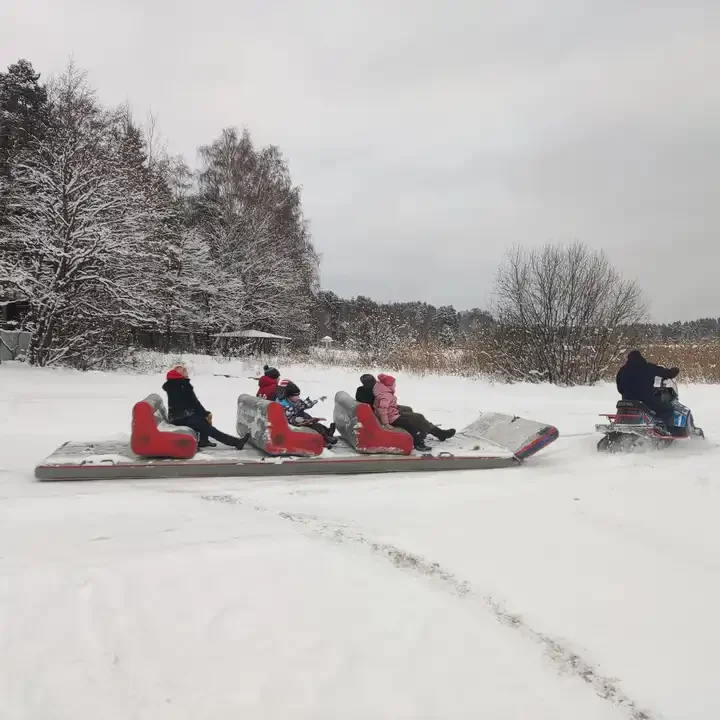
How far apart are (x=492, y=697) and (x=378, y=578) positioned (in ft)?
3.54

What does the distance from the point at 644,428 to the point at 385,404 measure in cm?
343

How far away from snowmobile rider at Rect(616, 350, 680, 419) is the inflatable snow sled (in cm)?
148

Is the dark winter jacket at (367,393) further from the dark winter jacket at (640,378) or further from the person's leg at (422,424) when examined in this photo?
the dark winter jacket at (640,378)

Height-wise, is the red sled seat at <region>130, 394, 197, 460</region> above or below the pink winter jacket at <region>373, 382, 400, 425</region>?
below

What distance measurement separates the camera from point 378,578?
363 centimetres

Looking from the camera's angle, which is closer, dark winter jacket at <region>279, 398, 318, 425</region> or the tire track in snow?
the tire track in snow

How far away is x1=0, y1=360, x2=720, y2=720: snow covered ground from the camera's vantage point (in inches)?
104

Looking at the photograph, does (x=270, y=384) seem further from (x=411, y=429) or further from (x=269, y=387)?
(x=411, y=429)

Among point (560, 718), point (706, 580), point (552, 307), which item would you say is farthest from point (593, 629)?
point (552, 307)

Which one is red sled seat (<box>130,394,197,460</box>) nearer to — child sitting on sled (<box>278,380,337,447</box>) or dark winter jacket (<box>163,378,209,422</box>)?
dark winter jacket (<box>163,378,209,422</box>)

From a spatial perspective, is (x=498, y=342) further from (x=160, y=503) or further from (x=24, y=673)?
(x=24, y=673)

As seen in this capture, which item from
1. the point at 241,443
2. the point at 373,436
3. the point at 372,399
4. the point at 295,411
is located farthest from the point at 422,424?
the point at 241,443

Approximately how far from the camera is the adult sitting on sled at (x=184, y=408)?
281 inches

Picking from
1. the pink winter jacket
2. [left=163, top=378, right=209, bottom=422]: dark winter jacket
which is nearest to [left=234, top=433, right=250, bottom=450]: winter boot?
[left=163, top=378, right=209, bottom=422]: dark winter jacket
